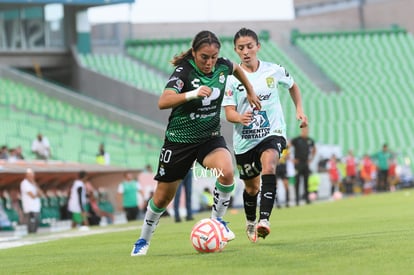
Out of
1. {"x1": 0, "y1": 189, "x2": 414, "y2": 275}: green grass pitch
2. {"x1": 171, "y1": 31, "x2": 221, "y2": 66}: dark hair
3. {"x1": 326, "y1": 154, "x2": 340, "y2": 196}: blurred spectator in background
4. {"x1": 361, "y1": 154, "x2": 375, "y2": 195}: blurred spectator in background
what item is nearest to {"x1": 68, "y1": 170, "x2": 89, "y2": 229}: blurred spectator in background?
{"x1": 0, "y1": 189, "x2": 414, "y2": 275}: green grass pitch

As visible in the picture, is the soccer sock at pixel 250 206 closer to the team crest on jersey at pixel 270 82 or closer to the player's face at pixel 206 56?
the team crest on jersey at pixel 270 82

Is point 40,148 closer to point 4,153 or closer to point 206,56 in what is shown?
point 4,153

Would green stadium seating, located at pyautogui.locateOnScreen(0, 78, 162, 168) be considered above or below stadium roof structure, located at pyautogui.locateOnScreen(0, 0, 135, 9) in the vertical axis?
below

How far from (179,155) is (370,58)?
5001 cm

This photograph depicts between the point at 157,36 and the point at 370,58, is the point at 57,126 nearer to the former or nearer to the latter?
the point at 157,36

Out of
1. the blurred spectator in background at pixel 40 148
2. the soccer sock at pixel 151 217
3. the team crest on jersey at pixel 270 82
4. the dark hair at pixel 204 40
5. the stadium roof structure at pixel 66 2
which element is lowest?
the soccer sock at pixel 151 217

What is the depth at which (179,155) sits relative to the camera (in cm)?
1219

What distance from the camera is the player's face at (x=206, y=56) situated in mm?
11734

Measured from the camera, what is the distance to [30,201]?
28281mm

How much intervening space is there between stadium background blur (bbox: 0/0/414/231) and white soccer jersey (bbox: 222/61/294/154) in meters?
18.7

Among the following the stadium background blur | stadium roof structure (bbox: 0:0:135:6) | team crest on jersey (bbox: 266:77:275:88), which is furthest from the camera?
stadium roof structure (bbox: 0:0:135:6)

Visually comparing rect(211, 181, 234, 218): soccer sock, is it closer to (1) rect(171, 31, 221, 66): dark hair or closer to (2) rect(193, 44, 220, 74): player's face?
(2) rect(193, 44, 220, 74): player's face

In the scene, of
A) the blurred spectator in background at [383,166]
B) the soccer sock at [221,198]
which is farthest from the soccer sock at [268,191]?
the blurred spectator in background at [383,166]

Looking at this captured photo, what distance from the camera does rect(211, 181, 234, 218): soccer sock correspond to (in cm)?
1283
